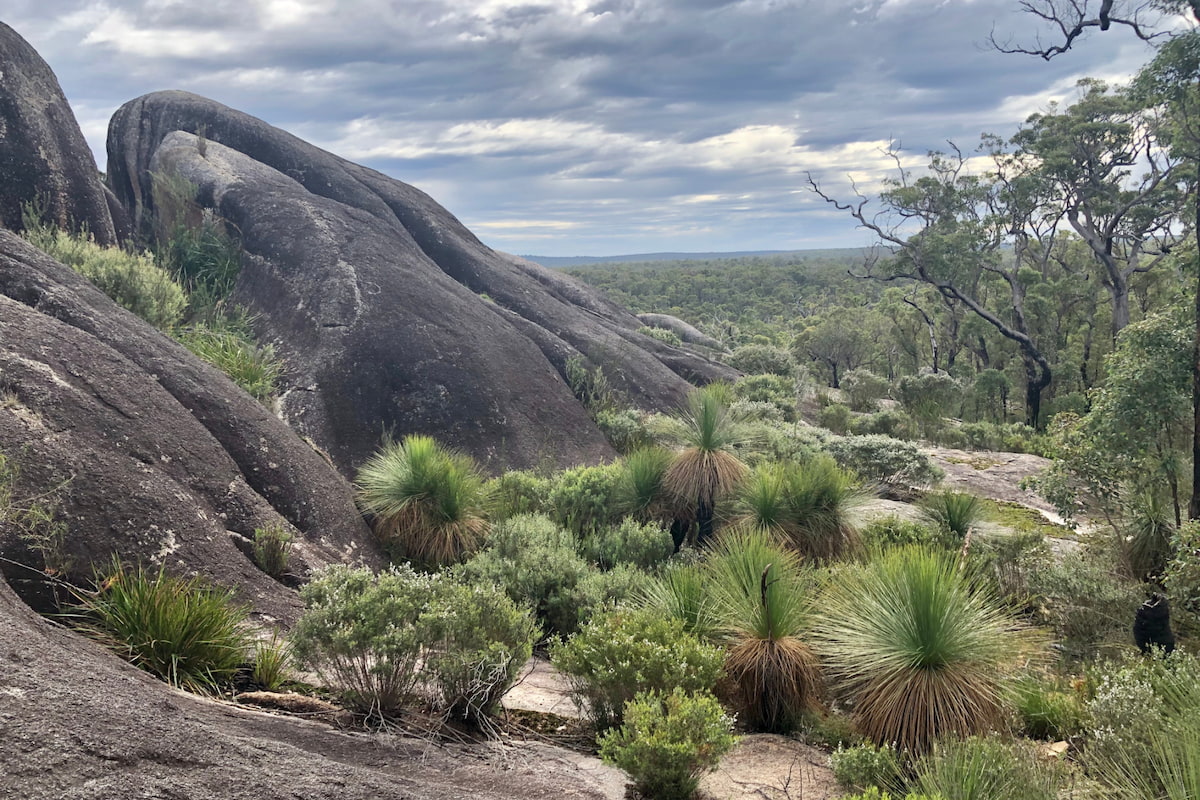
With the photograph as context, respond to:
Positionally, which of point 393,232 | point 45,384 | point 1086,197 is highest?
point 1086,197

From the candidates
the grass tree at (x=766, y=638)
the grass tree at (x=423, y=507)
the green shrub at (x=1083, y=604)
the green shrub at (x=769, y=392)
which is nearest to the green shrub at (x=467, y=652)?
the grass tree at (x=766, y=638)

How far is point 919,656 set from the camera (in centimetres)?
569

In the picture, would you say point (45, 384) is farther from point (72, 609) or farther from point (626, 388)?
point (626, 388)

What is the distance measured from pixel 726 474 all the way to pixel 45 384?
7759mm

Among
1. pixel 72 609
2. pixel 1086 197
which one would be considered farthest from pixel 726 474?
pixel 1086 197

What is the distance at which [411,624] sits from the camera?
16.6 feet

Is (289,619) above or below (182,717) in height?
below

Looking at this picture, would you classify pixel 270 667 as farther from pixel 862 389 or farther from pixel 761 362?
pixel 862 389

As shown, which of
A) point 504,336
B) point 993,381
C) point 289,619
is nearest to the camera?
point 289,619

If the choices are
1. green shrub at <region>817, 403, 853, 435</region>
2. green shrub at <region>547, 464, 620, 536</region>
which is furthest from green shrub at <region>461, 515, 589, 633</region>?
green shrub at <region>817, 403, 853, 435</region>

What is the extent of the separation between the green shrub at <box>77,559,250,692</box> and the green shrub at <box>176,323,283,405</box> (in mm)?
6081

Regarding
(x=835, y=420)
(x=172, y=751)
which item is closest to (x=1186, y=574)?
(x=172, y=751)

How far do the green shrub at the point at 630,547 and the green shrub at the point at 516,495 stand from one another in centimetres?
139

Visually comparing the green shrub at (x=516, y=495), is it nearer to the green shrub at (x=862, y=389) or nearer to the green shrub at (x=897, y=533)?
the green shrub at (x=897, y=533)
